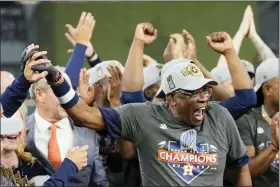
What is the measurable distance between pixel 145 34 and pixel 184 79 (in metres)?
0.65

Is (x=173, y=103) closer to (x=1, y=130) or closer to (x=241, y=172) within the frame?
(x=241, y=172)

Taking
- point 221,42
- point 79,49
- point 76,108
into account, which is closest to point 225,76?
point 221,42

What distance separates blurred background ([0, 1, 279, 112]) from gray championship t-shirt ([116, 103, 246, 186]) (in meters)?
2.03

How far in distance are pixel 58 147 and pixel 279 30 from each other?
7.76ft

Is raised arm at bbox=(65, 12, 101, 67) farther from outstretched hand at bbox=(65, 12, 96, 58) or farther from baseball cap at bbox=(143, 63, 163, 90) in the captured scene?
baseball cap at bbox=(143, 63, 163, 90)

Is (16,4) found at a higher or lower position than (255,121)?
higher

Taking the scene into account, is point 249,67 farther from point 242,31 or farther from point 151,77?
point 151,77

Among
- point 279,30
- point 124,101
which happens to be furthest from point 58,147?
point 279,30

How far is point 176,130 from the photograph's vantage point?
4.34 m

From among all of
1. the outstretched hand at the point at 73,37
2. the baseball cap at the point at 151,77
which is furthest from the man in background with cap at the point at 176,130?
the outstretched hand at the point at 73,37

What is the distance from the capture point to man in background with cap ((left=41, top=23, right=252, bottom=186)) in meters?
4.28

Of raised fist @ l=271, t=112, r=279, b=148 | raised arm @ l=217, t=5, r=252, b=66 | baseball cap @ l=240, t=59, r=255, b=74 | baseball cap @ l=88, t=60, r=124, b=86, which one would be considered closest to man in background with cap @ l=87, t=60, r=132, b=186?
baseball cap @ l=88, t=60, r=124, b=86

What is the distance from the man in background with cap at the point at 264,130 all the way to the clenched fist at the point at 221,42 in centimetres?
48

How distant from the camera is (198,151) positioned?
4309 millimetres
